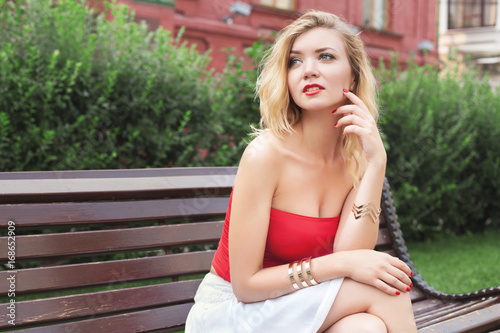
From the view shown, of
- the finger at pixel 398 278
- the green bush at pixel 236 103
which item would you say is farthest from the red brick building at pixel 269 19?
the finger at pixel 398 278

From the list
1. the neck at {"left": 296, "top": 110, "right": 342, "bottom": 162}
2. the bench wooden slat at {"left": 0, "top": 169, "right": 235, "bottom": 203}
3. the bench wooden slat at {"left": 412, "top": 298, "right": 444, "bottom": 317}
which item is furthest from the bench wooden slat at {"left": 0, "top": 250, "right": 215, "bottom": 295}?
the bench wooden slat at {"left": 412, "top": 298, "right": 444, "bottom": 317}

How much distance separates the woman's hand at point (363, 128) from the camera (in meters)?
1.91

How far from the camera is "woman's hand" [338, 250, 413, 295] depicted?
1701 mm

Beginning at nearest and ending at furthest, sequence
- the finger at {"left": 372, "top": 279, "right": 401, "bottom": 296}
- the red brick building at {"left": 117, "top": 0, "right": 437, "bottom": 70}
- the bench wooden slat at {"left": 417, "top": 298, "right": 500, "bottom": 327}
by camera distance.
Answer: the finger at {"left": 372, "top": 279, "right": 401, "bottom": 296}, the bench wooden slat at {"left": 417, "top": 298, "right": 500, "bottom": 327}, the red brick building at {"left": 117, "top": 0, "right": 437, "bottom": 70}

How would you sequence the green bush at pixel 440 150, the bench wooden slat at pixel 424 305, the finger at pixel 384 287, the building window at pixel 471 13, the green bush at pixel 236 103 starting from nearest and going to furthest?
the finger at pixel 384 287
the bench wooden slat at pixel 424 305
the green bush at pixel 236 103
the green bush at pixel 440 150
the building window at pixel 471 13

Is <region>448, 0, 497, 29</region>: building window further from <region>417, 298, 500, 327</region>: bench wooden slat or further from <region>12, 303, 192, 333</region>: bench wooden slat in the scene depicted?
<region>12, 303, 192, 333</region>: bench wooden slat

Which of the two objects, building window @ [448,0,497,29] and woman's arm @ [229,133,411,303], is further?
building window @ [448,0,497,29]

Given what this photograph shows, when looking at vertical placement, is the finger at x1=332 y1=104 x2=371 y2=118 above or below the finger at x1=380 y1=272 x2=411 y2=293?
above

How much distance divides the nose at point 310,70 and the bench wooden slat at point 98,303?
1030mm

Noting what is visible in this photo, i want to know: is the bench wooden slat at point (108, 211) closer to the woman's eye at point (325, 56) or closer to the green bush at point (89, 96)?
the woman's eye at point (325, 56)

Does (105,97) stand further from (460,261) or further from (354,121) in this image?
(460,261)

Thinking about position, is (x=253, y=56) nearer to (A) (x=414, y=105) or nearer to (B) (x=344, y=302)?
(A) (x=414, y=105)

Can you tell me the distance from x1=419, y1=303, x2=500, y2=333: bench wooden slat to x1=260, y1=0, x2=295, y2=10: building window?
1031 cm

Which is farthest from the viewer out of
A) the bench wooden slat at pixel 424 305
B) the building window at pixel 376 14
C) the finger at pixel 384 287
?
the building window at pixel 376 14
